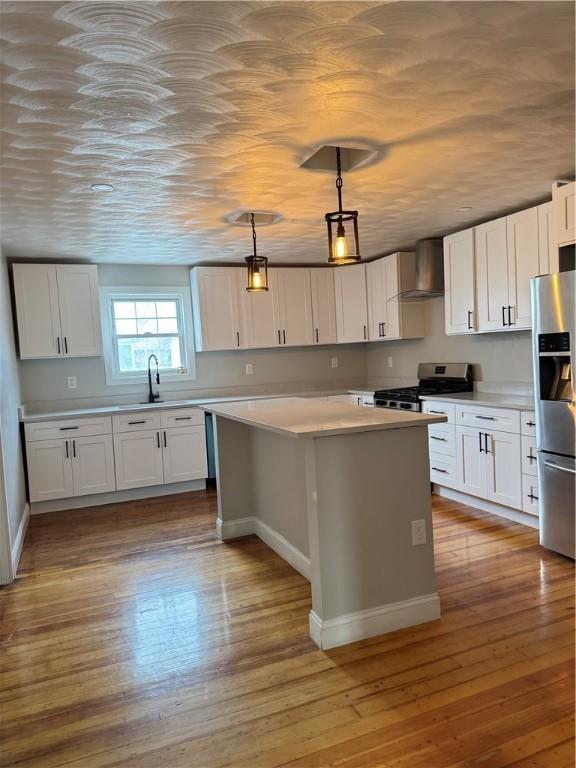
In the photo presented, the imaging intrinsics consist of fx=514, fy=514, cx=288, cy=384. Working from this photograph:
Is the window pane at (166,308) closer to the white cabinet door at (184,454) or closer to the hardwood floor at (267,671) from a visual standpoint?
the white cabinet door at (184,454)

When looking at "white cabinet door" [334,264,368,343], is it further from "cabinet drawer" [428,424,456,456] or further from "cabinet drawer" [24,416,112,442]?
"cabinet drawer" [24,416,112,442]

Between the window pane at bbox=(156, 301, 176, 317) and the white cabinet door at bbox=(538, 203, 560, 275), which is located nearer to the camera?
the white cabinet door at bbox=(538, 203, 560, 275)

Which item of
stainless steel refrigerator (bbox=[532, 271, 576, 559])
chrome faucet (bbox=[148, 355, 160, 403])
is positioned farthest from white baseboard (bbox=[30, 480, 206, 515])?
stainless steel refrigerator (bbox=[532, 271, 576, 559])

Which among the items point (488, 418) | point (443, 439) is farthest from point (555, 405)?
point (443, 439)

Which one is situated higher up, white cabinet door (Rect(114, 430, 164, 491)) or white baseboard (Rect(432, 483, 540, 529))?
white cabinet door (Rect(114, 430, 164, 491))

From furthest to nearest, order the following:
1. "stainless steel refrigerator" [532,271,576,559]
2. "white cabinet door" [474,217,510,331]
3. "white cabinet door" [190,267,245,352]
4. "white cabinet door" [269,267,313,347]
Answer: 1. "white cabinet door" [269,267,313,347]
2. "white cabinet door" [190,267,245,352]
3. "white cabinet door" [474,217,510,331]
4. "stainless steel refrigerator" [532,271,576,559]

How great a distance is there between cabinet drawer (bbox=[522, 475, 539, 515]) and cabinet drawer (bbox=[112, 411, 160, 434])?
10.8ft

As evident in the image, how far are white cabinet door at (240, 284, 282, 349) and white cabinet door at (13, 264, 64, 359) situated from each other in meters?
1.90

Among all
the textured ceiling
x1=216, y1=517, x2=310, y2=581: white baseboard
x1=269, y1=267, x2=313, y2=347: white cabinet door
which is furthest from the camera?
x1=269, y1=267, x2=313, y2=347: white cabinet door

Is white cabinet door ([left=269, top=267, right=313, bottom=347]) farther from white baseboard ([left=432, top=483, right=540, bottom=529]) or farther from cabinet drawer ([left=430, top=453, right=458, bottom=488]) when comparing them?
white baseboard ([left=432, top=483, right=540, bottom=529])

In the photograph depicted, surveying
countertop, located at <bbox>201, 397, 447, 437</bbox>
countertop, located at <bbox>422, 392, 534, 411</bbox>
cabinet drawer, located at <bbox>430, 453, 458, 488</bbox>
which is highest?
countertop, located at <bbox>201, 397, 447, 437</bbox>

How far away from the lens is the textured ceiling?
5.33ft

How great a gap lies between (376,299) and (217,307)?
1.75 meters

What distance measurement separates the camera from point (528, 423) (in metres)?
3.58
